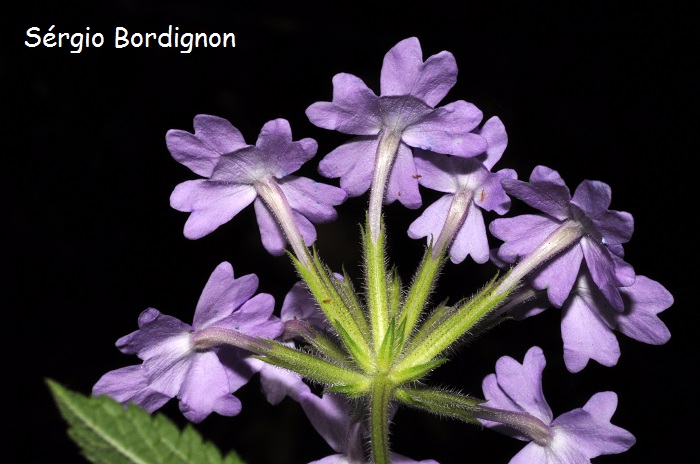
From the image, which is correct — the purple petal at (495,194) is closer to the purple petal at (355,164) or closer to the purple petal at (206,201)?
the purple petal at (355,164)

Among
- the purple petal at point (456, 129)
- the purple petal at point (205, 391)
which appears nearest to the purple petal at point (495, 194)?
the purple petal at point (456, 129)

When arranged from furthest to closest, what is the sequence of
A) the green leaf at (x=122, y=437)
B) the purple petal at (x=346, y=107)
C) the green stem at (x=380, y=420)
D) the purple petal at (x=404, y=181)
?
the purple petal at (x=404, y=181) < the purple petal at (x=346, y=107) < the green stem at (x=380, y=420) < the green leaf at (x=122, y=437)

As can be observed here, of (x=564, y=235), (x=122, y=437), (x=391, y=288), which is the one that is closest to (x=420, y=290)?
(x=391, y=288)

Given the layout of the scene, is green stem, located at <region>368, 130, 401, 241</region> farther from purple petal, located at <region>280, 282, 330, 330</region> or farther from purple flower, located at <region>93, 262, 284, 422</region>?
purple flower, located at <region>93, 262, 284, 422</region>

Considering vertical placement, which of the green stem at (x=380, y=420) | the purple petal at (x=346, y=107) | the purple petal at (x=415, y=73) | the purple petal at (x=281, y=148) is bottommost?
the green stem at (x=380, y=420)

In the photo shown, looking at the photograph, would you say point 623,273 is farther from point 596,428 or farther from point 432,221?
point 432,221
